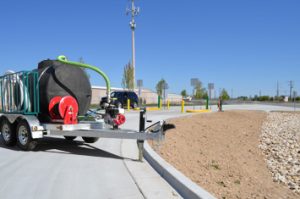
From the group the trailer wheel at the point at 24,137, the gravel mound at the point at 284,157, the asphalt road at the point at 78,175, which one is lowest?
the gravel mound at the point at 284,157

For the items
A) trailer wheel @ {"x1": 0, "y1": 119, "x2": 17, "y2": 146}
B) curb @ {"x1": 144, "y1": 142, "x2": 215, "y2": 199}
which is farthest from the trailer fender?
curb @ {"x1": 144, "y1": 142, "x2": 215, "y2": 199}

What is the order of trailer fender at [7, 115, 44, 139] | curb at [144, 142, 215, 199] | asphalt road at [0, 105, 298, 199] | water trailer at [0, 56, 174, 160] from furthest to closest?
water trailer at [0, 56, 174, 160], trailer fender at [7, 115, 44, 139], asphalt road at [0, 105, 298, 199], curb at [144, 142, 215, 199]

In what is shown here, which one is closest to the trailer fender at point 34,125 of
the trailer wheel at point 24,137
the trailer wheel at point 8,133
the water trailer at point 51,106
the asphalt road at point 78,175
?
the water trailer at point 51,106

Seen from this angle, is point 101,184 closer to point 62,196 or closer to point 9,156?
point 62,196

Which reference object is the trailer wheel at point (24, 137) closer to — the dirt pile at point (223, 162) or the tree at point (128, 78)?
the dirt pile at point (223, 162)

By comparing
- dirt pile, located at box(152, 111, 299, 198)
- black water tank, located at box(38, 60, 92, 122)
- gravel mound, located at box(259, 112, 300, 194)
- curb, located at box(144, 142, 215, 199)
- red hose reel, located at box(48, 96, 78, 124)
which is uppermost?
black water tank, located at box(38, 60, 92, 122)

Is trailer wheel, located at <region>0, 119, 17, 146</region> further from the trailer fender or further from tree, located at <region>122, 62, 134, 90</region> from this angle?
tree, located at <region>122, 62, 134, 90</region>

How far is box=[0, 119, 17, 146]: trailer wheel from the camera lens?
31.6ft

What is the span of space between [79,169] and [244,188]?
3.45 m

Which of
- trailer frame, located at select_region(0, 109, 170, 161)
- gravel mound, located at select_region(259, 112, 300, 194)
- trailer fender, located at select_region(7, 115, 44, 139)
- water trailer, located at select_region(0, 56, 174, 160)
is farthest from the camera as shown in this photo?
water trailer, located at select_region(0, 56, 174, 160)

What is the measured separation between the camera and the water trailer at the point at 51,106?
8.76 m

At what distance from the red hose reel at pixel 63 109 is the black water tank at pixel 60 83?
0.15 m

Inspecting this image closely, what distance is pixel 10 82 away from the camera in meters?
9.78

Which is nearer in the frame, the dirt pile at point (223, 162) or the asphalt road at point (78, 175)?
the asphalt road at point (78, 175)
